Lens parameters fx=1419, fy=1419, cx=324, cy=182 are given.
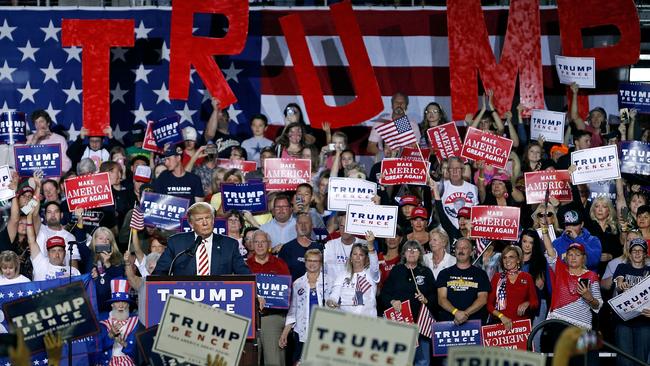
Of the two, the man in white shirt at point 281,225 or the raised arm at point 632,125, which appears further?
the raised arm at point 632,125

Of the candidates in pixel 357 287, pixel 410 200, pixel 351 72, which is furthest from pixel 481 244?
pixel 351 72

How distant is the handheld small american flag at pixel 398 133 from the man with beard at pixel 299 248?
7.68ft

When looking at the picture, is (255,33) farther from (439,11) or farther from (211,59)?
(439,11)

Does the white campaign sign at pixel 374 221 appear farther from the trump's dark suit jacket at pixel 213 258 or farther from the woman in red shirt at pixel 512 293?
the trump's dark suit jacket at pixel 213 258

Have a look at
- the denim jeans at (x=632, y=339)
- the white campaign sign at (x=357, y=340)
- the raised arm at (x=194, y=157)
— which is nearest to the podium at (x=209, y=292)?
the white campaign sign at (x=357, y=340)

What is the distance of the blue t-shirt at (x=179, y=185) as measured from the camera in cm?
1594

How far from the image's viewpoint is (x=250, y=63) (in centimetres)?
1925

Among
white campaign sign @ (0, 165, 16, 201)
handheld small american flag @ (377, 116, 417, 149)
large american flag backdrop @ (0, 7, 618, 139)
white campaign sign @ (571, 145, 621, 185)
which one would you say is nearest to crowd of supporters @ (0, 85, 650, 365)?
white campaign sign @ (0, 165, 16, 201)

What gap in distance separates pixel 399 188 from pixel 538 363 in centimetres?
775

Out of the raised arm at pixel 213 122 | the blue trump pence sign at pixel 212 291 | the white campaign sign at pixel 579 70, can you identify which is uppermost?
the white campaign sign at pixel 579 70

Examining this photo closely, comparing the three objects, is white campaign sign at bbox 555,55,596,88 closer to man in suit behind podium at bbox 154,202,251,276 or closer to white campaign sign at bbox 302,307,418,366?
man in suit behind podium at bbox 154,202,251,276

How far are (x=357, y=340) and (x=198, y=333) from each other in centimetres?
144

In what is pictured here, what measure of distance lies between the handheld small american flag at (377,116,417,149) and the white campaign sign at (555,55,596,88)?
266 cm

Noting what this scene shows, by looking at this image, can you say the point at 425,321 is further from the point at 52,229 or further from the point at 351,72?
the point at 351,72
